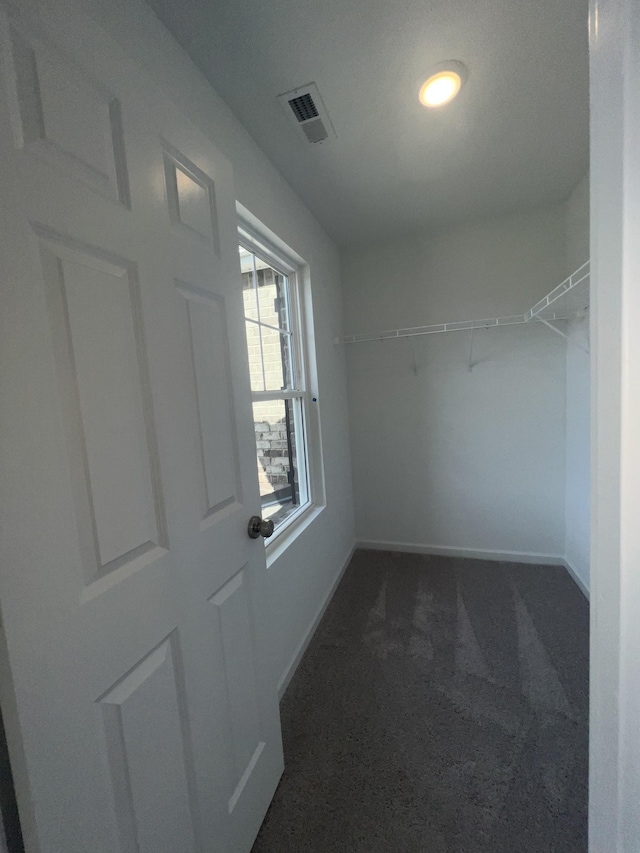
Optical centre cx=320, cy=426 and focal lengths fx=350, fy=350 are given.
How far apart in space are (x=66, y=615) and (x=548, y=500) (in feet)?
9.58

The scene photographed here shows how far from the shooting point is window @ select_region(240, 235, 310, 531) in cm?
181

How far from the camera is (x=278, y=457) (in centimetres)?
212

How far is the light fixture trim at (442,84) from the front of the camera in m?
1.28

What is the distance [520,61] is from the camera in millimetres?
1276

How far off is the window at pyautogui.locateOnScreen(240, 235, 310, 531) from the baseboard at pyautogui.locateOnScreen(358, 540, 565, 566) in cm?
110

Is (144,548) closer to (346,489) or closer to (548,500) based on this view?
(346,489)

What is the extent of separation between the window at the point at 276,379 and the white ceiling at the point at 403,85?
0.53 m

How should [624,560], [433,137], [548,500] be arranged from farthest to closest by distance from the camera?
[548,500] → [433,137] → [624,560]

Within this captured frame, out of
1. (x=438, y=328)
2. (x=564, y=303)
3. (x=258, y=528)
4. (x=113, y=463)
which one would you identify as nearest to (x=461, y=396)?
(x=438, y=328)

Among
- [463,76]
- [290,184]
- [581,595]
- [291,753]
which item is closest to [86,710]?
[291,753]

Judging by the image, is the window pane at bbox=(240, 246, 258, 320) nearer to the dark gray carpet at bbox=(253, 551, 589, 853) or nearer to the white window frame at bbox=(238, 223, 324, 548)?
the white window frame at bbox=(238, 223, 324, 548)

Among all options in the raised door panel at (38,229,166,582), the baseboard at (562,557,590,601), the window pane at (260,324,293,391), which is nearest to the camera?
the raised door panel at (38,229,166,582)

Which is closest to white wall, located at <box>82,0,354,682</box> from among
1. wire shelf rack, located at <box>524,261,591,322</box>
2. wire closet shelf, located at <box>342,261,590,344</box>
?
wire closet shelf, located at <box>342,261,590,344</box>

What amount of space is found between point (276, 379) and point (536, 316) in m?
1.68
